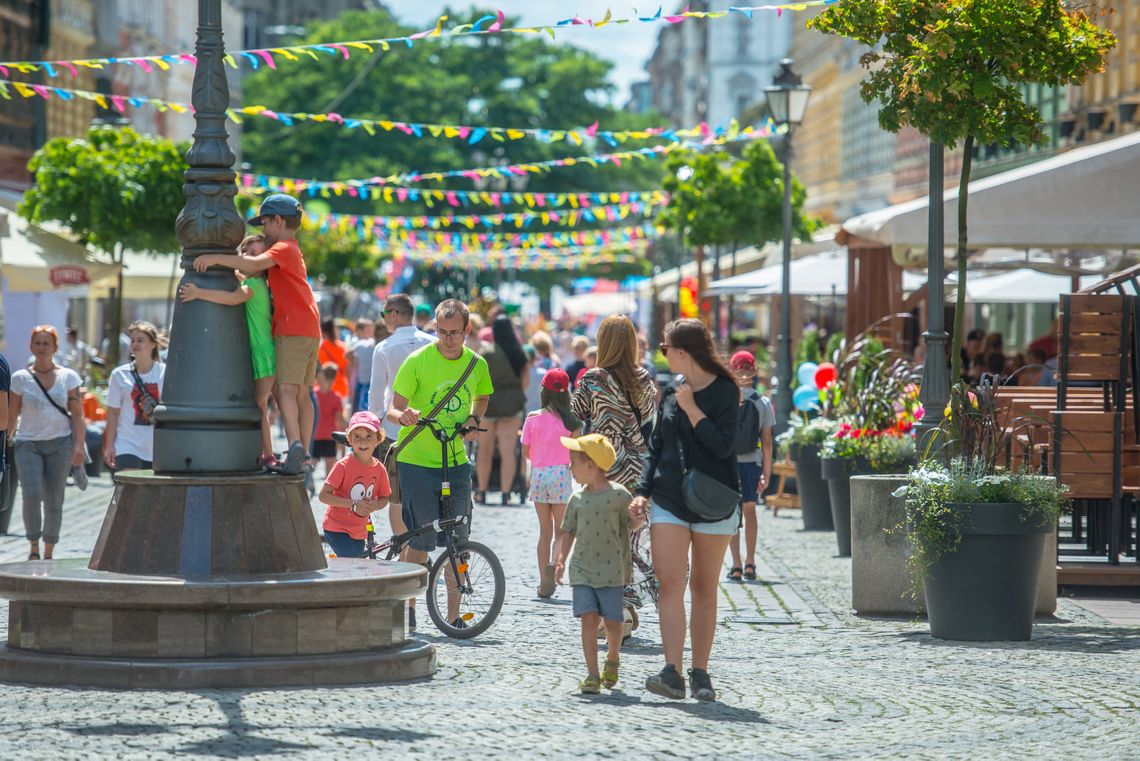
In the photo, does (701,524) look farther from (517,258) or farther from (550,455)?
(517,258)

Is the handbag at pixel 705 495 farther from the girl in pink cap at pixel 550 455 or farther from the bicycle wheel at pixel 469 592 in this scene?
the girl in pink cap at pixel 550 455

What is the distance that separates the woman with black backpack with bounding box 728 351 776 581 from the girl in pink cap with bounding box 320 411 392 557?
126 inches

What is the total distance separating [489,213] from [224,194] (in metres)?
54.4

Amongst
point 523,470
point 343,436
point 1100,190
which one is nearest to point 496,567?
point 343,436

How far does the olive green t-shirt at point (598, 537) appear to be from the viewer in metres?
8.69

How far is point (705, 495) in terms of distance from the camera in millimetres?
8352

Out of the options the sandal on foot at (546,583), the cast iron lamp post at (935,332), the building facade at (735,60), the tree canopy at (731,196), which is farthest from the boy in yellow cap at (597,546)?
the building facade at (735,60)

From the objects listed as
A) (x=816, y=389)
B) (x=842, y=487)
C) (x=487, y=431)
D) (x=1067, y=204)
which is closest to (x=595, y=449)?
(x=487, y=431)

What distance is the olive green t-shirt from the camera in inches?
342

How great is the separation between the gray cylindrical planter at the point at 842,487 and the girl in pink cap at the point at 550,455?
2.84 metres

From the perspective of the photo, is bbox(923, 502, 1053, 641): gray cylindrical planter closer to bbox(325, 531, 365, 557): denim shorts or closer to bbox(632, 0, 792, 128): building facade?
bbox(325, 531, 365, 557): denim shorts

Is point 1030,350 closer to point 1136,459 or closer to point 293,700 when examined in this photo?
point 1136,459

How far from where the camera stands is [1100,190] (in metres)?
14.8

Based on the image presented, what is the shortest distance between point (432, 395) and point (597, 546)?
2.37 meters
